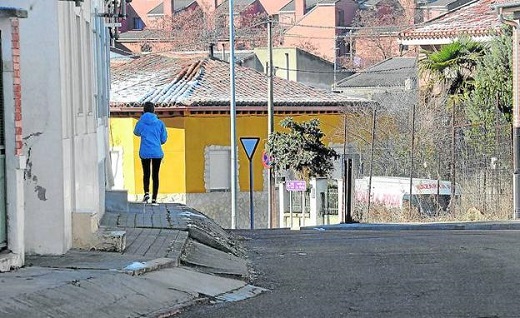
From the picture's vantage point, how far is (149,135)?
18641mm

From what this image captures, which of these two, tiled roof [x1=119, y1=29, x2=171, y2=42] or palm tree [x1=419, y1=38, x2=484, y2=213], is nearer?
palm tree [x1=419, y1=38, x2=484, y2=213]

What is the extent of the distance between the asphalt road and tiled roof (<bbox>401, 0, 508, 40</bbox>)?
18716mm

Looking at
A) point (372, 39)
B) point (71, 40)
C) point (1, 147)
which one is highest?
point (372, 39)

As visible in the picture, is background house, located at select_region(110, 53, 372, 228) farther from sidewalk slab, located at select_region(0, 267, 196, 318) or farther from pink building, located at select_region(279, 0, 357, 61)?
pink building, located at select_region(279, 0, 357, 61)

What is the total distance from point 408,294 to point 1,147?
160 inches

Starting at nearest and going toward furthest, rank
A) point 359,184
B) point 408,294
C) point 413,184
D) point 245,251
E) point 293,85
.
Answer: point 408,294 → point 245,251 → point 413,184 → point 359,184 → point 293,85

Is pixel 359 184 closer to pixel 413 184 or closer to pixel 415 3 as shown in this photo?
pixel 413 184

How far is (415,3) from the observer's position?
81250mm

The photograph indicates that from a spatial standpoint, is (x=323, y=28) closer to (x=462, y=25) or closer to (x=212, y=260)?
(x=462, y=25)

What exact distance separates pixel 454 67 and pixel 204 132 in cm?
1168

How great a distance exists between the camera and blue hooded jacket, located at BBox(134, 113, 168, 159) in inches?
735

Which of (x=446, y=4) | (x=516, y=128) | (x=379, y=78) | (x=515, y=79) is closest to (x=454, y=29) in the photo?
(x=515, y=79)

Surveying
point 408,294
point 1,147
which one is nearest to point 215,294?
point 408,294

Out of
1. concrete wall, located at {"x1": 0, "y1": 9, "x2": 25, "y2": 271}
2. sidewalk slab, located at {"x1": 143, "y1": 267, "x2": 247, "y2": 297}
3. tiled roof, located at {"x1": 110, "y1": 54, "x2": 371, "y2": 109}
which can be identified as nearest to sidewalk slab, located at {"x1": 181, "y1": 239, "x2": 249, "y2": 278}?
sidewalk slab, located at {"x1": 143, "y1": 267, "x2": 247, "y2": 297}
